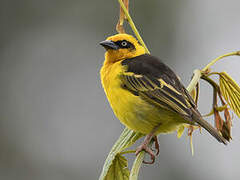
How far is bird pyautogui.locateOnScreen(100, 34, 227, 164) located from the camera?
10.3 ft

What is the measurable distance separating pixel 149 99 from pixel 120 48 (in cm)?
93

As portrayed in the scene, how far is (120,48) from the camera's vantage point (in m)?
4.11

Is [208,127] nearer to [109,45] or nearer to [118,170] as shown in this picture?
[118,170]

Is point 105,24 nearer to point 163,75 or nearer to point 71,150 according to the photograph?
point 71,150

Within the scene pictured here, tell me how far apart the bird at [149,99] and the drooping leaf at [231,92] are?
0.71 ft

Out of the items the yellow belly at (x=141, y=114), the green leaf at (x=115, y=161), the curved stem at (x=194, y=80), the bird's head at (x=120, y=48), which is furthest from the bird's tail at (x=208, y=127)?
the bird's head at (x=120, y=48)

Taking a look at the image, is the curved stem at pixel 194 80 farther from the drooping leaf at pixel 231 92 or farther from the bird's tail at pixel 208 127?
the bird's tail at pixel 208 127

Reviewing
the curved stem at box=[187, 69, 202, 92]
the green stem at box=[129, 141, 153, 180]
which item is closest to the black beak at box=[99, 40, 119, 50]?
the curved stem at box=[187, 69, 202, 92]

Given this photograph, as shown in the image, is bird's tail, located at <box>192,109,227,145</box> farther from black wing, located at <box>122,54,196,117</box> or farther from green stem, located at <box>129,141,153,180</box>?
green stem, located at <box>129,141,153,180</box>

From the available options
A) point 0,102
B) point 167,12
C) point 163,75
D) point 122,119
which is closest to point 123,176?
point 122,119

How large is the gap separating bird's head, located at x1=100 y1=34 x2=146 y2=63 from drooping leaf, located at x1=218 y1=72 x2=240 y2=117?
57.6 inches

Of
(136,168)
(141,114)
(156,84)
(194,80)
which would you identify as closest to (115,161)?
(136,168)

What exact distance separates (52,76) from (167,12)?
2874 millimetres

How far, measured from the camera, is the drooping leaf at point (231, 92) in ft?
9.10
